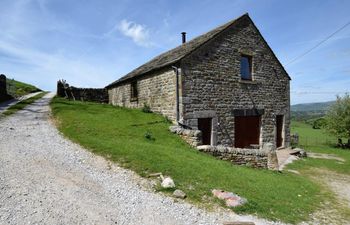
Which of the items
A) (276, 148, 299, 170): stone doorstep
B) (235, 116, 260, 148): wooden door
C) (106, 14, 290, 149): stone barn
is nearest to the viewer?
(276, 148, 299, 170): stone doorstep

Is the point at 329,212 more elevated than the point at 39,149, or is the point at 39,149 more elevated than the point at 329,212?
the point at 39,149

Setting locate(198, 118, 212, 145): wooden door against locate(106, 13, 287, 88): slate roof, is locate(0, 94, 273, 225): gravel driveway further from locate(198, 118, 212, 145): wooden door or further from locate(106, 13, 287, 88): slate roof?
locate(106, 13, 287, 88): slate roof

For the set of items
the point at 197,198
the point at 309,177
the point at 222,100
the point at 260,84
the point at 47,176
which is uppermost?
the point at 260,84

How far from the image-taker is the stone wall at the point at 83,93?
27.6 m

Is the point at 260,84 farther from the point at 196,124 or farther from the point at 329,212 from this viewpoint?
the point at 329,212

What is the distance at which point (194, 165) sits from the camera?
8500 mm

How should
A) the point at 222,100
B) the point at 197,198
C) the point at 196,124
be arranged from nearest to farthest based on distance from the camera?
the point at 197,198, the point at 196,124, the point at 222,100

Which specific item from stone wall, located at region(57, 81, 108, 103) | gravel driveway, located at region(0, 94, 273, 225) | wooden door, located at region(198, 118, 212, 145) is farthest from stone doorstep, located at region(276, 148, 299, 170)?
stone wall, located at region(57, 81, 108, 103)

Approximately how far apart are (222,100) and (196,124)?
2.44 metres

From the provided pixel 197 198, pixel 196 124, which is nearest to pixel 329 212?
pixel 197 198

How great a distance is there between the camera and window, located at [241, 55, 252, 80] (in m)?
16.9

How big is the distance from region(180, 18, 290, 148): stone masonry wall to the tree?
33.4 ft

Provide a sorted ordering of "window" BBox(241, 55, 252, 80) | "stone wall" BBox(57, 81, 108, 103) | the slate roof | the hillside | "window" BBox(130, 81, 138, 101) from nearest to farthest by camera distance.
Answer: the slate roof < "window" BBox(241, 55, 252, 80) < "window" BBox(130, 81, 138, 101) < "stone wall" BBox(57, 81, 108, 103) < the hillside

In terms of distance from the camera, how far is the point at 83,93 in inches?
1119
